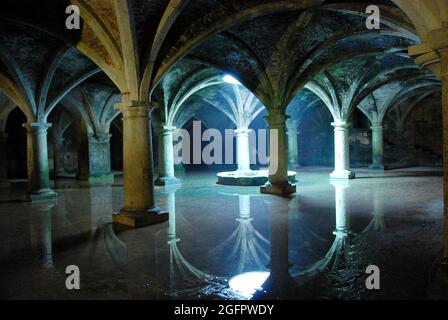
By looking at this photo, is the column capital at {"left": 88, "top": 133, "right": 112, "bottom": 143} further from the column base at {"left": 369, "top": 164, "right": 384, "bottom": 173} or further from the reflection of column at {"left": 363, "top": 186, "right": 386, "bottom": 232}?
the column base at {"left": 369, "top": 164, "right": 384, "bottom": 173}

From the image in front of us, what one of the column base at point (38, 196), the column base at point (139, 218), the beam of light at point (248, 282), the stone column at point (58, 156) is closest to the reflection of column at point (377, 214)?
the beam of light at point (248, 282)

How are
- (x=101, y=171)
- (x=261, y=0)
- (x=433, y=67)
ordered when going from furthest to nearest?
(x=101, y=171) < (x=261, y=0) < (x=433, y=67)

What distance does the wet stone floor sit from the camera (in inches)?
130

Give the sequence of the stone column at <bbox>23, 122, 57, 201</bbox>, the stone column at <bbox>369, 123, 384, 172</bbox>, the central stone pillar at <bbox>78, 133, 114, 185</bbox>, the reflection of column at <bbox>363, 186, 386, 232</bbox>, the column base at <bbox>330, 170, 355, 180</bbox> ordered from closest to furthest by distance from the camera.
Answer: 1. the reflection of column at <bbox>363, 186, 386, 232</bbox>
2. the stone column at <bbox>23, 122, 57, 201</bbox>
3. the column base at <bbox>330, 170, 355, 180</bbox>
4. the central stone pillar at <bbox>78, 133, 114, 185</bbox>
5. the stone column at <bbox>369, 123, 384, 172</bbox>

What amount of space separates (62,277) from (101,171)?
14.0 meters

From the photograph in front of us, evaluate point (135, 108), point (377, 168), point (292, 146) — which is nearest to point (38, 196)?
point (135, 108)

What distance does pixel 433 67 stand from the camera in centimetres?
359

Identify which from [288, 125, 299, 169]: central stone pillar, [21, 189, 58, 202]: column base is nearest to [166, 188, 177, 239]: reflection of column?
[21, 189, 58, 202]: column base

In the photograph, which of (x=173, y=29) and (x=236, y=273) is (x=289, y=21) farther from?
(x=236, y=273)

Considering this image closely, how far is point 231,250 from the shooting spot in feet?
15.0

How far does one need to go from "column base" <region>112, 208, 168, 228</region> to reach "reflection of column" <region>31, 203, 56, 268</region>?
1.24 m

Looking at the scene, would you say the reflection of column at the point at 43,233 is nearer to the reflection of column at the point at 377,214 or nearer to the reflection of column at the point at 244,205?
the reflection of column at the point at 244,205
